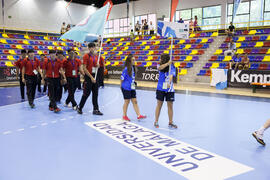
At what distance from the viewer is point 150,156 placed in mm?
3826

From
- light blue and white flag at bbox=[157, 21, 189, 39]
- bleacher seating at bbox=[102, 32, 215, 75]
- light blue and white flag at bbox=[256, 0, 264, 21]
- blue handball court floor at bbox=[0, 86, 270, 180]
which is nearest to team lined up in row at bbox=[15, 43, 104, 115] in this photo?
blue handball court floor at bbox=[0, 86, 270, 180]

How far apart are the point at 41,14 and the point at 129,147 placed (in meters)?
27.6

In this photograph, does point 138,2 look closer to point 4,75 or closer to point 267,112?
point 4,75

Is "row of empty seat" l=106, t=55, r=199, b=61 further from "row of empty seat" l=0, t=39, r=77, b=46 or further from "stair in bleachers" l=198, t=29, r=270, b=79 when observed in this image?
"row of empty seat" l=0, t=39, r=77, b=46

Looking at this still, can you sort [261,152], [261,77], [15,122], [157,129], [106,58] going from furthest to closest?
[106,58] < [261,77] < [15,122] < [157,129] < [261,152]

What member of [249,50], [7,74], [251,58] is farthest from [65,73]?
[249,50]

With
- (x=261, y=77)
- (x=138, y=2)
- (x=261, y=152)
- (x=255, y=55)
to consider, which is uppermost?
(x=138, y=2)

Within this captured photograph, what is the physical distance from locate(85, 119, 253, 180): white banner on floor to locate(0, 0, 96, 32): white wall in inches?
963

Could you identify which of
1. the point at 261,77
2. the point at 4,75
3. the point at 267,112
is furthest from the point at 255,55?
the point at 4,75

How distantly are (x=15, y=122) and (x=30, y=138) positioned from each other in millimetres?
1586

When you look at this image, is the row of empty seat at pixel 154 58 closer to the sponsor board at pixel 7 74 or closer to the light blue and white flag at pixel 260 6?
the light blue and white flag at pixel 260 6

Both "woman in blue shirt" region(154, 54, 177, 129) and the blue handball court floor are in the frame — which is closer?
the blue handball court floor

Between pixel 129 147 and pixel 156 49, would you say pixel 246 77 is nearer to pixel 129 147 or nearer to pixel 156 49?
pixel 129 147

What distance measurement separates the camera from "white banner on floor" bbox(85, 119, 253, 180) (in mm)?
3291
